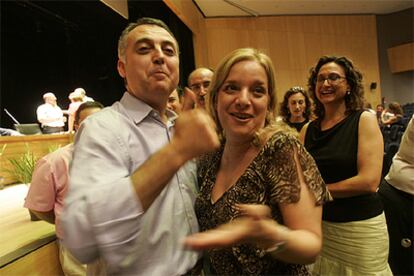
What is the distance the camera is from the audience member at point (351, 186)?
58.2 inches

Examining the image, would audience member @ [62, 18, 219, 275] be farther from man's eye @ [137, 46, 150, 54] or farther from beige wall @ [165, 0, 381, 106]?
beige wall @ [165, 0, 381, 106]

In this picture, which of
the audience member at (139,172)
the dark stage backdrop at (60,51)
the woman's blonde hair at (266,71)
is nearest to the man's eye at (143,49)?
the audience member at (139,172)

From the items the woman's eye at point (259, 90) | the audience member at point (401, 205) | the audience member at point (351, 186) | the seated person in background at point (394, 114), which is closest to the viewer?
the woman's eye at point (259, 90)

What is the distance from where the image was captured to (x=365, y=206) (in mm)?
1516

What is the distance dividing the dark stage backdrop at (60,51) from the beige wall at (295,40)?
160 centimetres

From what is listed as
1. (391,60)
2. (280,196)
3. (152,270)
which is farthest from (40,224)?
(391,60)

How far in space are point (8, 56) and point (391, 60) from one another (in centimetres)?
1192

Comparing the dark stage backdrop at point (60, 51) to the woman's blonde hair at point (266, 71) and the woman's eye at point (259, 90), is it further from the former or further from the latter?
the woman's eye at point (259, 90)

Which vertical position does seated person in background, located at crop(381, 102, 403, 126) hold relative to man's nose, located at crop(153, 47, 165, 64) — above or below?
below

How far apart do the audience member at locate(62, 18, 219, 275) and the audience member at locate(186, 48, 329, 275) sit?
102 mm

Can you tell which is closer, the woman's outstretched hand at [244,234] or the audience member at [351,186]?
the woman's outstretched hand at [244,234]

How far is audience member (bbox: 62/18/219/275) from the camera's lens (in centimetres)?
68

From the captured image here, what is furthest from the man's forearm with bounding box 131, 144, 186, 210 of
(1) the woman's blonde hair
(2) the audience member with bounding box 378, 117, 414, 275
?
(2) the audience member with bounding box 378, 117, 414, 275

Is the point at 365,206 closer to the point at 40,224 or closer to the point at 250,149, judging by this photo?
the point at 250,149
